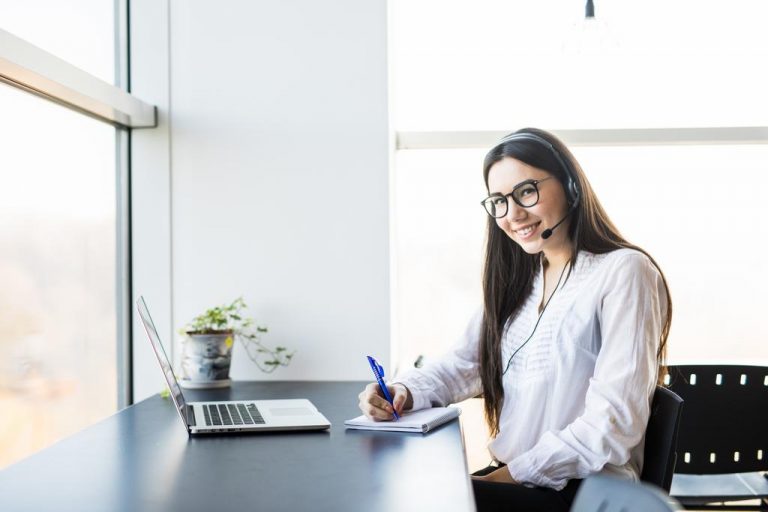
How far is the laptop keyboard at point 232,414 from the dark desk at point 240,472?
74mm

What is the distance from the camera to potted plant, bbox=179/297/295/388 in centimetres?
254

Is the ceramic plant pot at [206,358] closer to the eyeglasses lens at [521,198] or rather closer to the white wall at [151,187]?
the white wall at [151,187]

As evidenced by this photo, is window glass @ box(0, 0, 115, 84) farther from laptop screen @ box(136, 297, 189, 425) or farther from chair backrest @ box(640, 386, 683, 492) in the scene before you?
chair backrest @ box(640, 386, 683, 492)

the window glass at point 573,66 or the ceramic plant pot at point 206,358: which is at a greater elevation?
the window glass at point 573,66

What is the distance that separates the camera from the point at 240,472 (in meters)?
1.47

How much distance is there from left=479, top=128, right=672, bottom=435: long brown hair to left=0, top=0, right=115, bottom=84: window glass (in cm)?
124

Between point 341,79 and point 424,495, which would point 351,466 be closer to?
point 424,495

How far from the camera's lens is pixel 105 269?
8.87 feet

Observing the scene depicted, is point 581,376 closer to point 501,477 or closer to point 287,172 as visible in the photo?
point 501,477

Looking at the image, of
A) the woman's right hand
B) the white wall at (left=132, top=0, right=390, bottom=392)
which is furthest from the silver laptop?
the white wall at (left=132, top=0, right=390, bottom=392)

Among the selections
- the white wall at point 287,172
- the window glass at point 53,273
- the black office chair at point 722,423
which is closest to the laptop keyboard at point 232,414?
the window glass at point 53,273

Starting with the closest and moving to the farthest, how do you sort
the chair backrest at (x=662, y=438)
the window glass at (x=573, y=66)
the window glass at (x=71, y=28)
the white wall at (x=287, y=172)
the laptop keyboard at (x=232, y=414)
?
1. the chair backrest at (x=662, y=438)
2. the laptop keyboard at (x=232, y=414)
3. the window glass at (x=71, y=28)
4. the white wall at (x=287, y=172)
5. the window glass at (x=573, y=66)

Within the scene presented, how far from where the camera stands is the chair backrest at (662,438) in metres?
1.65

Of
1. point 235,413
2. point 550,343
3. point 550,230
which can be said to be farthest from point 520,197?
point 235,413
